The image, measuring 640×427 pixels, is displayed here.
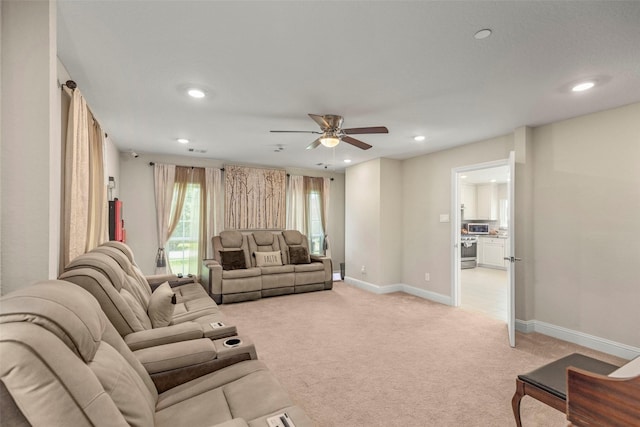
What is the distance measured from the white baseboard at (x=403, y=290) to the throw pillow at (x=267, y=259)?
1700 mm

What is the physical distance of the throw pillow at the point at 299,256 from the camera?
235 inches

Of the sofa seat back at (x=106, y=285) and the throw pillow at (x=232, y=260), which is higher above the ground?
the sofa seat back at (x=106, y=285)

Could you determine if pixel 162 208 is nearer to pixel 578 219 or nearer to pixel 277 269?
pixel 277 269

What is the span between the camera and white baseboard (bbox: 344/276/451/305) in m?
5.07

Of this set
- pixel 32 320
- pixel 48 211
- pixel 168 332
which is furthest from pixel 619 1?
pixel 168 332

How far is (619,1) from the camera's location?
1.62 metres

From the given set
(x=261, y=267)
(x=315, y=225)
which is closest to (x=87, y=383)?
(x=261, y=267)

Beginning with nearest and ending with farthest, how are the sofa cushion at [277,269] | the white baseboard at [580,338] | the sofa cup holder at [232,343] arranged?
the sofa cup holder at [232,343] < the white baseboard at [580,338] < the sofa cushion at [277,269]

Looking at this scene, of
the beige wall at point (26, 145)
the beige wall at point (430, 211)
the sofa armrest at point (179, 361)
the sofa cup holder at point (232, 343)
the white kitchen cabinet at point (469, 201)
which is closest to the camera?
the beige wall at point (26, 145)

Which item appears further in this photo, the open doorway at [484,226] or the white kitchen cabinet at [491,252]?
the white kitchen cabinet at [491,252]

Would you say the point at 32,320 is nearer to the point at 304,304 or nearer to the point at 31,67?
the point at 31,67

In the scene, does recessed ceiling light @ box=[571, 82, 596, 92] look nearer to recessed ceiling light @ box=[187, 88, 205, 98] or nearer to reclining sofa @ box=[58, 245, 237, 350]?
recessed ceiling light @ box=[187, 88, 205, 98]

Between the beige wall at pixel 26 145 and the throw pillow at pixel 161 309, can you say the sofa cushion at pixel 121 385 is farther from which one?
the throw pillow at pixel 161 309

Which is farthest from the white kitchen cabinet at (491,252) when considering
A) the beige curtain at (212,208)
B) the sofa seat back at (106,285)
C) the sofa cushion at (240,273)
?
the sofa seat back at (106,285)
